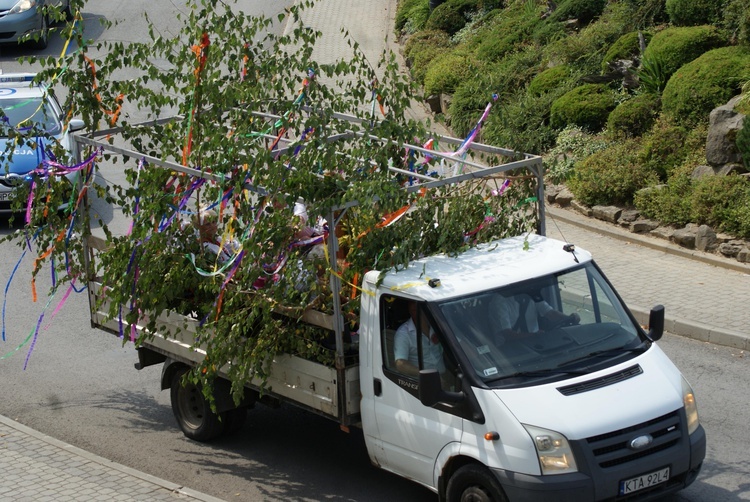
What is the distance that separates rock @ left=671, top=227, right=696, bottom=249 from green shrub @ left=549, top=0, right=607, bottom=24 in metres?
7.82

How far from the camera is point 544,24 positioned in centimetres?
2042

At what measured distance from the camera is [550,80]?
59.0ft

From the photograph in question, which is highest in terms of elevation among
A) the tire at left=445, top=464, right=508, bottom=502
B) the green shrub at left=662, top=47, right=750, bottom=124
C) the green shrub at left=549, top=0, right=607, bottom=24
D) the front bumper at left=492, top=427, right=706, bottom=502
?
the green shrub at left=549, top=0, right=607, bottom=24

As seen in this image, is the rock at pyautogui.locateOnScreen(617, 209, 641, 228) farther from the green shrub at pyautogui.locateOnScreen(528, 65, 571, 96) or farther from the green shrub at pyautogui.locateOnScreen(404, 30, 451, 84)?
the green shrub at pyautogui.locateOnScreen(404, 30, 451, 84)

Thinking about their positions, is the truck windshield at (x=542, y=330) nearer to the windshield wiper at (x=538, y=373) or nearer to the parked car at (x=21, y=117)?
the windshield wiper at (x=538, y=373)

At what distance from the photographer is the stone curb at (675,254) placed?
34.6ft

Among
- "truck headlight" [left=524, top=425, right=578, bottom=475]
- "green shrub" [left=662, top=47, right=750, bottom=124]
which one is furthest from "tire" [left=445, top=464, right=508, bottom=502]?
"green shrub" [left=662, top=47, right=750, bottom=124]

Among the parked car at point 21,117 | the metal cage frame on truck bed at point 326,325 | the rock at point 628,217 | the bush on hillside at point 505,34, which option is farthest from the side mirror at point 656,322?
the bush on hillside at point 505,34

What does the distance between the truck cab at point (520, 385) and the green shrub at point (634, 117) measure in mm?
8714

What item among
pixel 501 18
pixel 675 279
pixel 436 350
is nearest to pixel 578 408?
pixel 436 350

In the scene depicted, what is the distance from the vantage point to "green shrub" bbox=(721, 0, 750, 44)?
15328 mm

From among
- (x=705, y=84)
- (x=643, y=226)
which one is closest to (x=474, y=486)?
(x=643, y=226)

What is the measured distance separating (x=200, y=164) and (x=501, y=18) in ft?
50.4

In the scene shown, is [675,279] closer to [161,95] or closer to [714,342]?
[714,342]
